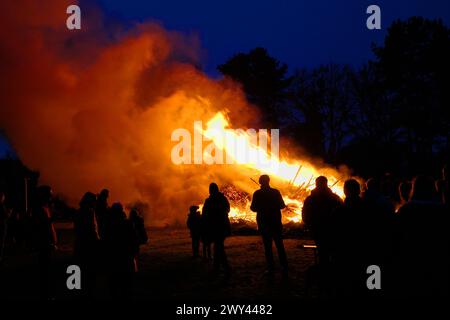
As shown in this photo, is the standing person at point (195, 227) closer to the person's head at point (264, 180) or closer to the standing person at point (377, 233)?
the person's head at point (264, 180)

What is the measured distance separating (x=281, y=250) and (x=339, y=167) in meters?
27.7

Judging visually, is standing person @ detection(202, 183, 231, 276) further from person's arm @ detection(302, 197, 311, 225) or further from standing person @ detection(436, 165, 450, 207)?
standing person @ detection(436, 165, 450, 207)

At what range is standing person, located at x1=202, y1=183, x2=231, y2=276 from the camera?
959cm

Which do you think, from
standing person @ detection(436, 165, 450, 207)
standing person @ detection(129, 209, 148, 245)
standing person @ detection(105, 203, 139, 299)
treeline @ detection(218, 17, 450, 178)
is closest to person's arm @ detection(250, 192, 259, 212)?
standing person @ detection(129, 209, 148, 245)

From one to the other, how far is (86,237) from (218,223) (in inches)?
116

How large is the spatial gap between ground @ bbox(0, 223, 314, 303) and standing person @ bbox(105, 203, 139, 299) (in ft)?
3.20

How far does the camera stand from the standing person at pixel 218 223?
31.5 ft

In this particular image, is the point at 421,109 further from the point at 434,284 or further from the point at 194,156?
the point at 434,284

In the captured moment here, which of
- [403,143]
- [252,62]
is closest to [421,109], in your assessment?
[403,143]

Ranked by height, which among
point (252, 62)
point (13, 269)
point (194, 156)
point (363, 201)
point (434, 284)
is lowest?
point (13, 269)

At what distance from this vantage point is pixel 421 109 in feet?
112

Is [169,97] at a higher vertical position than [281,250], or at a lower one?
higher

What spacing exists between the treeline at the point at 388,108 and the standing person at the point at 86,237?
27173 millimetres

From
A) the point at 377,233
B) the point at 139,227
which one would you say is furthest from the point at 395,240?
the point at 139,227
